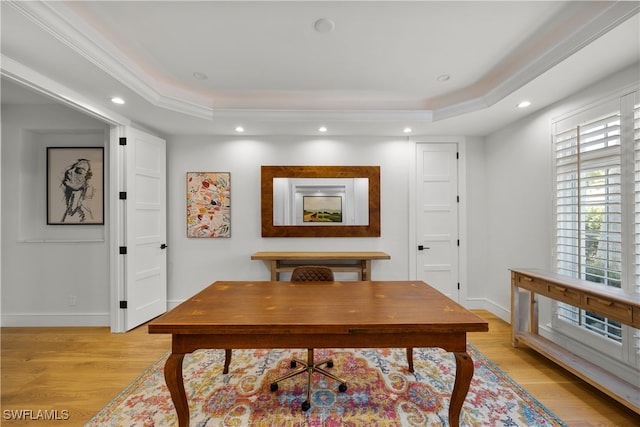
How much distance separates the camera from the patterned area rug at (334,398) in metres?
1.74

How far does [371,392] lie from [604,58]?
9.74 feet

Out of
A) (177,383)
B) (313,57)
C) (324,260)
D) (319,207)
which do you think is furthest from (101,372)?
(313,57)

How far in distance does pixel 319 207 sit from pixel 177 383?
259cm

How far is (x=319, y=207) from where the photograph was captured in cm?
371

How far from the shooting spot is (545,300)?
2.75 m

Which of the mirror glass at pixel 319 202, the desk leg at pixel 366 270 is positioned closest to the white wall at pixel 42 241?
the mirror glass at pixel 319 202

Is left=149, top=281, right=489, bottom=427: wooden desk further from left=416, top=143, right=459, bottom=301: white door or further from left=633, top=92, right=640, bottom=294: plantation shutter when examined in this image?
left=416, top=143, right=459, bottom=301: white door

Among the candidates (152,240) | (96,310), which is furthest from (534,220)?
(96,310)

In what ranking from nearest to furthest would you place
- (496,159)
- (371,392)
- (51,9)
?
Answer: (51,9), (371,392), (496,159)

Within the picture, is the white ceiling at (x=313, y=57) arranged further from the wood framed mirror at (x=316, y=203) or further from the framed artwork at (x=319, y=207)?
the framed artwork at (x=319, y=207)

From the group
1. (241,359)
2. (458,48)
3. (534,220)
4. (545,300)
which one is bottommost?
(241,359)

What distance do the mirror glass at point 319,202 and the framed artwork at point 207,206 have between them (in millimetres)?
717

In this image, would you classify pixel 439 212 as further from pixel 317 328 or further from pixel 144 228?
pixel 144 228

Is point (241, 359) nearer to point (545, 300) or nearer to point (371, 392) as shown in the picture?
point (371, 392)
